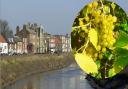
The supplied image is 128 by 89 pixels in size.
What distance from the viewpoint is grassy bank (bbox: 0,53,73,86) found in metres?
30.8

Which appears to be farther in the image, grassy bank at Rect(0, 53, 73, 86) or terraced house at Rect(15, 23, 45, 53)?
terraced house at Rect(15, 23, 45, 53)

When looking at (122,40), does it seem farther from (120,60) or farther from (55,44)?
(55,44)

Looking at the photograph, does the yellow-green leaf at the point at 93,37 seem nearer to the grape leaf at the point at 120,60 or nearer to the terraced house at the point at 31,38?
the grape leaf at the point at 120,60

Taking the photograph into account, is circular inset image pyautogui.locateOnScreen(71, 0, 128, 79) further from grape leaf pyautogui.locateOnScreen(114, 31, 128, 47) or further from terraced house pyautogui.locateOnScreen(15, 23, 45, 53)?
terraced house pyautogui.locateOnScreen(15, 23, 45, 53)

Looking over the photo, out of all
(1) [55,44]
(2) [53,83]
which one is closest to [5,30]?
(1) [55,44]

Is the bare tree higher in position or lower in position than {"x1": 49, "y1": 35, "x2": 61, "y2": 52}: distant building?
higher

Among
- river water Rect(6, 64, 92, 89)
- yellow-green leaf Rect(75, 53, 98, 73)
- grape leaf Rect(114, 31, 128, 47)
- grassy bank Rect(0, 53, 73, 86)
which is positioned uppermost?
grape leaf Rect(114, 31, 128, 47)

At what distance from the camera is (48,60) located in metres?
46.9

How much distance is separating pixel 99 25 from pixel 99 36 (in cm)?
2

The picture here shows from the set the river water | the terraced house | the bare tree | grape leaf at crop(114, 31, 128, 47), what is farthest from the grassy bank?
grape leaf at crop(114, 31, 128, 47)

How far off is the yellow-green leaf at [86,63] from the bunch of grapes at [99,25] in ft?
0.07

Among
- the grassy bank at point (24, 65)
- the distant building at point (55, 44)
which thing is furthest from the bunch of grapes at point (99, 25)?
the distant building at point (55, 44)

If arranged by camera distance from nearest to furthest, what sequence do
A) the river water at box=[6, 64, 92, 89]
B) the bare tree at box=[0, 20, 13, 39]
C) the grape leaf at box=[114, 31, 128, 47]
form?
the grape leaf at box=[114, 31, 128, 47]
the river water at box=[6, 64, 92, 89]
the bare tree at box=[0, 20, 13, 39]

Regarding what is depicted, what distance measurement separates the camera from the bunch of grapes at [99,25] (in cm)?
78
